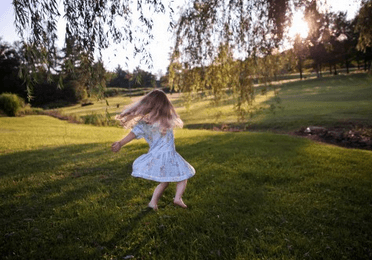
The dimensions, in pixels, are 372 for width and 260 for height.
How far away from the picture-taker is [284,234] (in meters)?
3.57

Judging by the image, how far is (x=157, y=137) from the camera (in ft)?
13.4

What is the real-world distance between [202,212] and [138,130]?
179 cm

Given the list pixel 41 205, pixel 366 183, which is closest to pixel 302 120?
pixel 366 183

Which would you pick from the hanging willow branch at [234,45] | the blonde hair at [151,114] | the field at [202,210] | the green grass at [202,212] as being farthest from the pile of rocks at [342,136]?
the blonde hair at [151,114]

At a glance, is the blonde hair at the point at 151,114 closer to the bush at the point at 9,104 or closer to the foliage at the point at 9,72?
the bush at the point at 9,104

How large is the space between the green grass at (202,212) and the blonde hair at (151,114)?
5.15ft

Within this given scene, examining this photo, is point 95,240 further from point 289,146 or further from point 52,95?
point 52,95

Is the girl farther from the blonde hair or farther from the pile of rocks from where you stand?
the pile of rocks

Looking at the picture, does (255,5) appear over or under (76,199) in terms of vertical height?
over

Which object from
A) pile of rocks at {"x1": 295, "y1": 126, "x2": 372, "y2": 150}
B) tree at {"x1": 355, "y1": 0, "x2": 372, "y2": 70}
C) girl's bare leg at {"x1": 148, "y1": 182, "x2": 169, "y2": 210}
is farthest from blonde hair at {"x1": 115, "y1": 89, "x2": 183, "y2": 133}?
pile of rocks at {"x1": 295, "y1": 126, "x2": 372, "y2": 150}

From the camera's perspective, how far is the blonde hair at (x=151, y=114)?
13.0ft

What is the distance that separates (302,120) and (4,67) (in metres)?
50.3

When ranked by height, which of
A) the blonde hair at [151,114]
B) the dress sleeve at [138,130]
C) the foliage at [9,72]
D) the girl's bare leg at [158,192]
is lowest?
the girl's bare leg at [158,192]

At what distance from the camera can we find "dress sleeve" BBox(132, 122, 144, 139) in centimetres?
392
